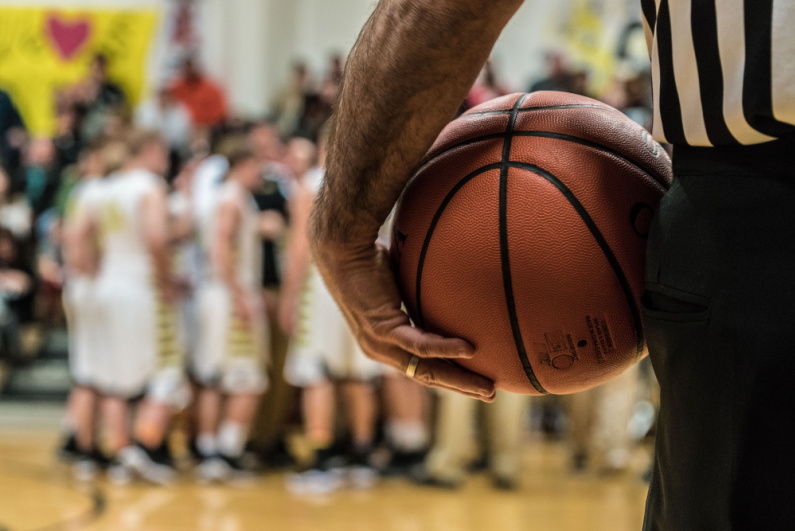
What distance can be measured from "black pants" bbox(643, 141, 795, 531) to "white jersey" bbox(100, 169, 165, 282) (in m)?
5.20

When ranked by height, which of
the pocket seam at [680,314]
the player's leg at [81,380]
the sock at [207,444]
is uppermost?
the pocket seam at [680,314]

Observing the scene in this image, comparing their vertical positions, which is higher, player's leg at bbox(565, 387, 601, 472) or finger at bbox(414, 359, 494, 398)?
finger at bbox(414, 359, 494, 398)

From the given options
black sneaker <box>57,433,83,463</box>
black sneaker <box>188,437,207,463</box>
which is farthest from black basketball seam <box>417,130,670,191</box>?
black sneaker <box>57,433,83,463</box>

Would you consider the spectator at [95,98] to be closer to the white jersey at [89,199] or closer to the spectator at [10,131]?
the spectator at [10,131]

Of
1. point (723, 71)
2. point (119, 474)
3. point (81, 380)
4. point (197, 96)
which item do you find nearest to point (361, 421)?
point (119, 474)

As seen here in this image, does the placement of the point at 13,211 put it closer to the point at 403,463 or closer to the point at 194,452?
the point at 194,452

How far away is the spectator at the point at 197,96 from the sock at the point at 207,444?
5.96m

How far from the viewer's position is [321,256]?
56.8 inches

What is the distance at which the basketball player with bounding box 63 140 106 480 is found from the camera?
19.6ft

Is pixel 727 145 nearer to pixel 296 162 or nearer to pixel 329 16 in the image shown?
pixel 296 162

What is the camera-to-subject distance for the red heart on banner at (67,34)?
1097 cm

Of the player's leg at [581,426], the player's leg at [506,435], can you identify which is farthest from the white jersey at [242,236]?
the player's leg at [581,426]

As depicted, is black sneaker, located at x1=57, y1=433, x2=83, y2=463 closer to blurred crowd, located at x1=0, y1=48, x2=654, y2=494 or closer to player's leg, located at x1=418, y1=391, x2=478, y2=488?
blurred crowd, located at x1=0, y1=48, x2=654, y2=494

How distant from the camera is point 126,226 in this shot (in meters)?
5.88
